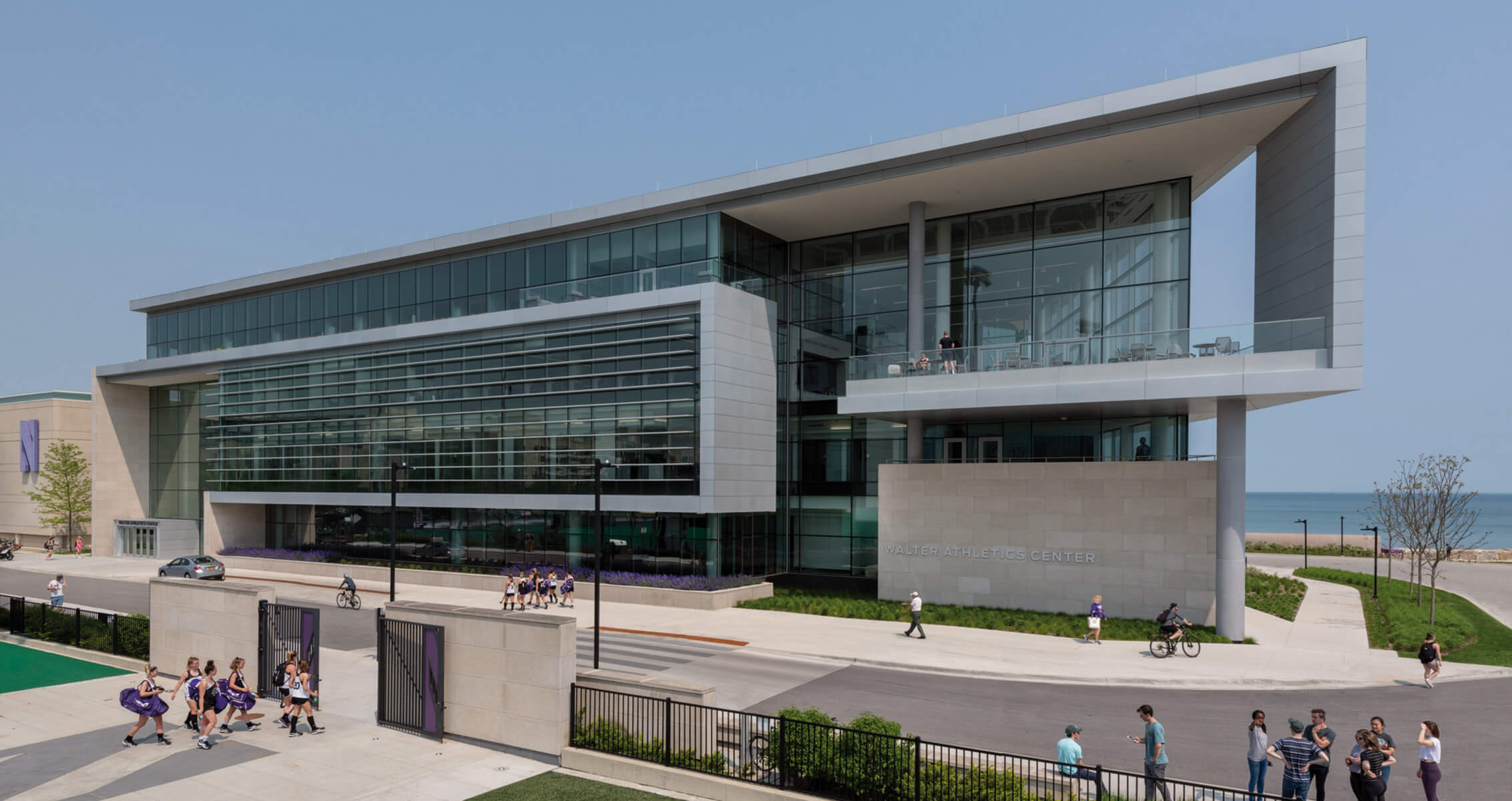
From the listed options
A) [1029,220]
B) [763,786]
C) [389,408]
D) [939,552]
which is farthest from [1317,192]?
[389,408]

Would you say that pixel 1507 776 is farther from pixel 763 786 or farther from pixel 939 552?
pixel 939 552

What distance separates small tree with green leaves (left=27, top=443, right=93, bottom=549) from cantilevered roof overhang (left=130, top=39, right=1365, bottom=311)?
1663 inches

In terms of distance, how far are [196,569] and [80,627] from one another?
61.4ft

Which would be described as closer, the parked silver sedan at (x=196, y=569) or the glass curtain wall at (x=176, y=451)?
the parked silver sedan at (x=196, y=569)

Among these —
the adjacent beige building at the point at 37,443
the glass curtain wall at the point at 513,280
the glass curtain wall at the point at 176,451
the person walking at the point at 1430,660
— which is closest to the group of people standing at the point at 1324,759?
the person walking at the point at 1430,660

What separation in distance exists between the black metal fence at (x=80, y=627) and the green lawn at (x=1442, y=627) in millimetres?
35689

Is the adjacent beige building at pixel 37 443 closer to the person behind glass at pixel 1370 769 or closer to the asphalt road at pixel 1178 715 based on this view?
the asphalt road at pixel 1178 715

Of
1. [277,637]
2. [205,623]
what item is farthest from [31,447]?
[277,637]

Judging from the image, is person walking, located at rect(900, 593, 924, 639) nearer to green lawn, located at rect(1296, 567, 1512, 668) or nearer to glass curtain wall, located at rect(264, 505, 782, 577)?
glass curtain wall, located at rect(264, 505, 782, 577)

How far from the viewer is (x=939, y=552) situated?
32.0 m

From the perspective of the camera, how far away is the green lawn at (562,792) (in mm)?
13445

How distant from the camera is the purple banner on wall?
2498 inches

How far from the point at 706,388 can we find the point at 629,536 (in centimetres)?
805

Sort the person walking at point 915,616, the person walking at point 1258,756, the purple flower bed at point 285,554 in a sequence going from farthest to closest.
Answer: the purple flower bed at point 285,554 < the person walking at point 915,616 < the person walking at point 1258,756
